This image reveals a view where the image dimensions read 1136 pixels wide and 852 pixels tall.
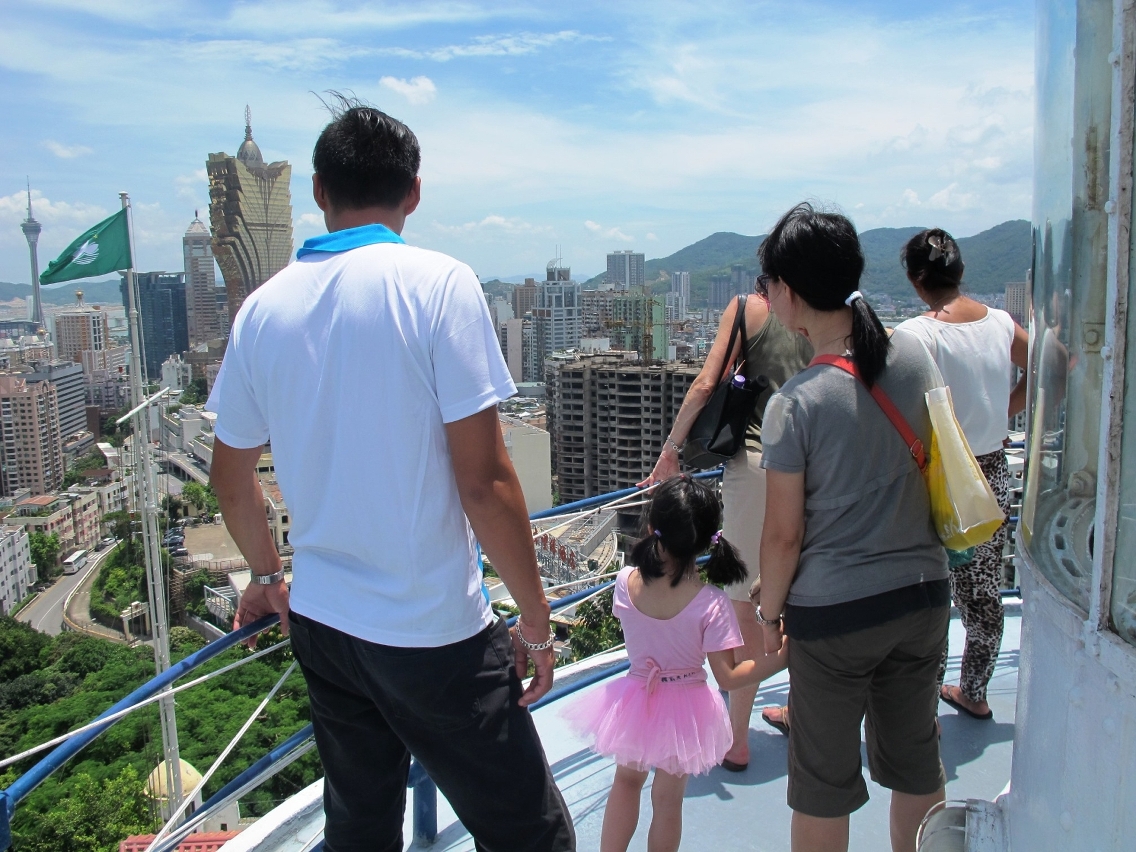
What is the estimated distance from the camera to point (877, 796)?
2064 mm

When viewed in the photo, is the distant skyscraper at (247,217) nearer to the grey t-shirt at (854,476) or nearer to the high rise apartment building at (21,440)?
the high rise apartment building at (21,440)

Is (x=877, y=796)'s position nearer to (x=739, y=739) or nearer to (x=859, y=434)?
(x=739, y=739)

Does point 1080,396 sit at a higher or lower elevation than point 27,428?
higher

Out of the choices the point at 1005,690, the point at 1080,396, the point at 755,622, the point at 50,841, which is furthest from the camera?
the point at 50,841

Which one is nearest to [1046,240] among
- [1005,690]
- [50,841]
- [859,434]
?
[859,434]

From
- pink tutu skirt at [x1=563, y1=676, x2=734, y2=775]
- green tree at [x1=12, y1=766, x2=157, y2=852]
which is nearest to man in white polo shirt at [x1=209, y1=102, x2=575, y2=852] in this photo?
pink tutu skirt at [x1=563, y1=676, x2=734, y2=775]

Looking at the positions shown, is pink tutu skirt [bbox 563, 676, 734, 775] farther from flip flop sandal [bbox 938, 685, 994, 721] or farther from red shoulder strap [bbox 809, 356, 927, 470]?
flip flop sandal [bbox 938, 685, 994, 721]

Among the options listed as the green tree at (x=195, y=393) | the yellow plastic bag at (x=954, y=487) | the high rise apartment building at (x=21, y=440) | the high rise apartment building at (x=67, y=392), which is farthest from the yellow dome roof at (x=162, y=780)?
the green tree at (x=195, y=393)

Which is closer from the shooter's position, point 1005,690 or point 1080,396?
point 1080,396

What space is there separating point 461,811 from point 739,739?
1023 mm

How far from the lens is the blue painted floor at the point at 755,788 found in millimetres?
1926

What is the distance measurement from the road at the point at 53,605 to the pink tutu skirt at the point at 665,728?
37.5 m

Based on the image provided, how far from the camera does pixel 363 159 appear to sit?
1.28 meters

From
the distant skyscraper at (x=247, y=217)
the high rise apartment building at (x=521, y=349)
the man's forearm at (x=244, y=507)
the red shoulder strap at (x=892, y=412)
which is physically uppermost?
the distant skyscraper at (x=247, y=217)
